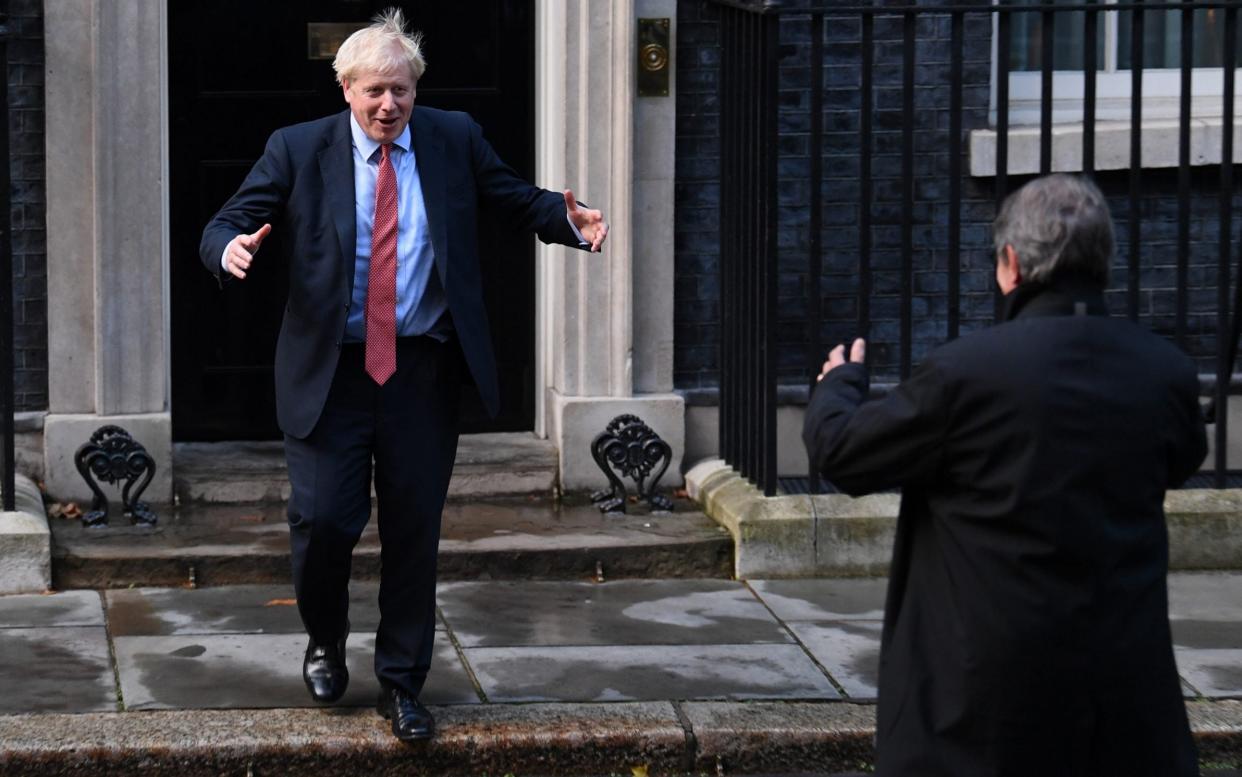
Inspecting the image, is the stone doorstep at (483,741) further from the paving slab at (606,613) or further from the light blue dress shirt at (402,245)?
the light blue dress shirt at (402,245)

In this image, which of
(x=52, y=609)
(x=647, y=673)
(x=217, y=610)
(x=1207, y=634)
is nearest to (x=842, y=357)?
(x=647, y=673)

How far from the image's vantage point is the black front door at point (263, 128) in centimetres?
777

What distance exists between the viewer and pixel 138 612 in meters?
6.36

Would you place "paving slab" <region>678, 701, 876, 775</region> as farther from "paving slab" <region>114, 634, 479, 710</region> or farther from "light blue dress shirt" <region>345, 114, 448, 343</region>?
"light blue dress shirt" <region>345, 114, 448, 343</region>

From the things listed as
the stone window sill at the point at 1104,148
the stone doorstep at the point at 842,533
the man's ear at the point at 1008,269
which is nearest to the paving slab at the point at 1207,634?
the stone doorstep at the point at 842,533

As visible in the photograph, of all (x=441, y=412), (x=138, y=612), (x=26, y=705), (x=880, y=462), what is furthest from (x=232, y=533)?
(x=880, y=462)

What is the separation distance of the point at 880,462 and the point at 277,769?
2.24 m

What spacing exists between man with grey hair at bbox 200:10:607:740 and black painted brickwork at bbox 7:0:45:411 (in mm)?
2640

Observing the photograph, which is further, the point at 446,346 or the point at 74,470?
the point at 74,470

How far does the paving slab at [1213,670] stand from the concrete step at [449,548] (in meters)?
1.71

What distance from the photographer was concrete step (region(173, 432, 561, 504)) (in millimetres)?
7543

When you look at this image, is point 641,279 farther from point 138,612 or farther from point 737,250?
point 138,612

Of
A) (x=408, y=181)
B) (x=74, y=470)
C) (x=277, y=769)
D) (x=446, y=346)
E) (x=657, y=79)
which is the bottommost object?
(x=277, y=769)

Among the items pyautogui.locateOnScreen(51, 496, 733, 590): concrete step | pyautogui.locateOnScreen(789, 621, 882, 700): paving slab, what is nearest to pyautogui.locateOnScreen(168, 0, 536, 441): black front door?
pyautogui.locateOnScreen(51, 496, 733, 590): concrete step
